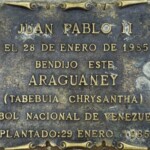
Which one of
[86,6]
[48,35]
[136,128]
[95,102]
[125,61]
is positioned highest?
[86,6]

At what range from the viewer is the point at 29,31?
3.05 meters

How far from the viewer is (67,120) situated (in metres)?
3.04

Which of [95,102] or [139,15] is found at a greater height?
[139,15]

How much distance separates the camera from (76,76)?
3.04 metres

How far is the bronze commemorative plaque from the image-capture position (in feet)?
9.91

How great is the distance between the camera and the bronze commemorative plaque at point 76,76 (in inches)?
119

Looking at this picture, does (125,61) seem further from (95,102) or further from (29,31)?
(29,31)

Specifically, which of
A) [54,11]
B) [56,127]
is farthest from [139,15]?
[56,127]

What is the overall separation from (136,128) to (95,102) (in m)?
0.34

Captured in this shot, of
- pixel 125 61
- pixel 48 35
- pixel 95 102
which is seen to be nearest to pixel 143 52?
pixel 125 61

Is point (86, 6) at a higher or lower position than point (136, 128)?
higher

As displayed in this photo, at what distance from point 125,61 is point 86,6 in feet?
1.57

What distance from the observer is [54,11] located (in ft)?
10.0

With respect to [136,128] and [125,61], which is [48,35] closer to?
[125,61]
